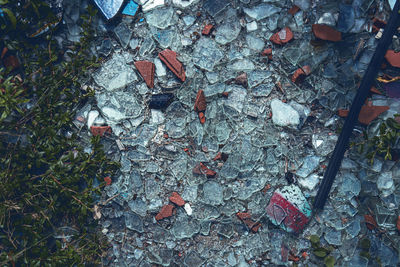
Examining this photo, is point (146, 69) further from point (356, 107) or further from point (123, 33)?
point (356, 107)

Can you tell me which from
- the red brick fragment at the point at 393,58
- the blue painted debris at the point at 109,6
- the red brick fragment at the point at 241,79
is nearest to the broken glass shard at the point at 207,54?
the red brick fragment at the point at 241,79

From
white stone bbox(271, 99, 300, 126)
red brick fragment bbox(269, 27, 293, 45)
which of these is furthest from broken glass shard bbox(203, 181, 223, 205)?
red brick fragment bbox(269, 27, 293, 45)

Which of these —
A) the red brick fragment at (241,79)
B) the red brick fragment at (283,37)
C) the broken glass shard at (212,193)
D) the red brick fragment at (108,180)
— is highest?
the red brick fragment at (283,37)

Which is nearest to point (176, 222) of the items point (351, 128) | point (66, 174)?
point (66, 174)

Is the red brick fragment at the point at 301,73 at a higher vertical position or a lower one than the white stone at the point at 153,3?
lower

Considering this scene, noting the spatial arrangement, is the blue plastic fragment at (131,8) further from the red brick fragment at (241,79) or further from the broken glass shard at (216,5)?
the red brick fragment at (241,79)

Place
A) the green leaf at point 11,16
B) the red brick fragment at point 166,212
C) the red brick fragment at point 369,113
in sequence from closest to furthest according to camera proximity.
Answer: the green leaf at point 11,16, the red brick fragment at point 369,113, the red brick fragment at point 166,212
